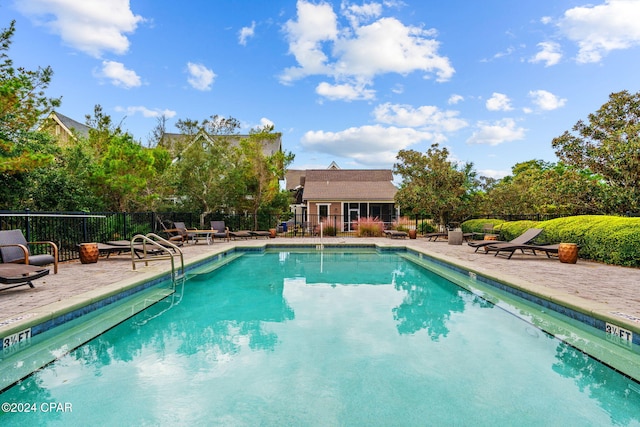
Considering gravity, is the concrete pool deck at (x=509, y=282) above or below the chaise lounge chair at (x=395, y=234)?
below

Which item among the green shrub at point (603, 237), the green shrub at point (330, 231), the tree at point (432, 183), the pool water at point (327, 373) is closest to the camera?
the pool water at point (327, 373)

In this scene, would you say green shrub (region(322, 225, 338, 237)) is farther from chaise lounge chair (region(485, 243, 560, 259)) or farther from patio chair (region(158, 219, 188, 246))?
chaise lounge chair (region(485, 243, 560, 259))

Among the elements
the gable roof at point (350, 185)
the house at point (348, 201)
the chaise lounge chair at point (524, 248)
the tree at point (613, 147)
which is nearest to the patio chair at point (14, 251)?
the chaise lounge chair at point (524, 248)

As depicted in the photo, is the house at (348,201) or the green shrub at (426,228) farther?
the house at (348,201)

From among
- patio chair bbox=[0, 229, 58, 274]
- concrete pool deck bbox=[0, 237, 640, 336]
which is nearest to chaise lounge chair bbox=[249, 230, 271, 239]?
concrete pool deck bbox=[0, 237, 640, 336]

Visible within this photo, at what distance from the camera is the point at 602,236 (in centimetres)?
838

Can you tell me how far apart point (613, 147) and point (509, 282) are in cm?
821

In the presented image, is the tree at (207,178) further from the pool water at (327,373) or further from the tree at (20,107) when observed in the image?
the pool water at (327,373)

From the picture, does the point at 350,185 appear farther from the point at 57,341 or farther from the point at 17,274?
the point at 57,341

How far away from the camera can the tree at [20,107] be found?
31.2ft

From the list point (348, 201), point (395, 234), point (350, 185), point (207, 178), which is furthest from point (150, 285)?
point (350, 185)

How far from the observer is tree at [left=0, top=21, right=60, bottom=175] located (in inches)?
375

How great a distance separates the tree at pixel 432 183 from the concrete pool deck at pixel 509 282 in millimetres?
8600

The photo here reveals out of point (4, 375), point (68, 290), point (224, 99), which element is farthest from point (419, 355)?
point (224, 99)
